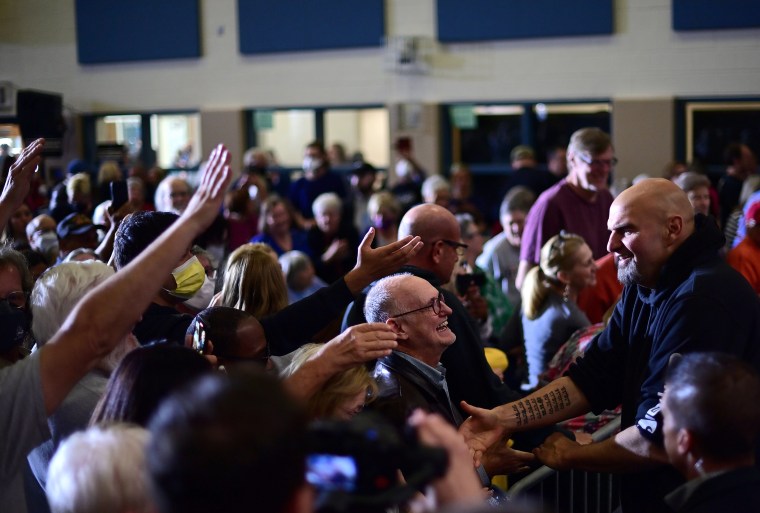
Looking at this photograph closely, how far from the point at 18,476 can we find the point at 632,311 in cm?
228

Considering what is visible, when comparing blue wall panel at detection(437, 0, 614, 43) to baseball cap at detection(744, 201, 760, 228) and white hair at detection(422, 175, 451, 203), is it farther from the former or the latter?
baseball cap at detection(744, 201, 760, 228)

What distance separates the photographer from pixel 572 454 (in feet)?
11.9

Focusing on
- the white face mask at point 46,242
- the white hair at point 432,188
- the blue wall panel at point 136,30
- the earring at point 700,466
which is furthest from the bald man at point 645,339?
the blue wall panel at point 136,30

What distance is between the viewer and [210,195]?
→ 8.38 ft

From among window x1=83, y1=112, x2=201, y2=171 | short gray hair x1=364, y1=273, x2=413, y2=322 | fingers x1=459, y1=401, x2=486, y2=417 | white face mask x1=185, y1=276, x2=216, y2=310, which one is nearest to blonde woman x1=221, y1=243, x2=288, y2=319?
white face mask x1=185, y1=276, x2=216, y2=310

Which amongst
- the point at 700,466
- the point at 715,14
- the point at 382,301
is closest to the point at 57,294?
the point at 382,301

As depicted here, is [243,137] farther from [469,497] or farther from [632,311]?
[469,497]

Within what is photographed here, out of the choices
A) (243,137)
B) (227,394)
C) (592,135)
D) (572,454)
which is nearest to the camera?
(227,394)

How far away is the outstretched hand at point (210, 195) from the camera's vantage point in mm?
2535

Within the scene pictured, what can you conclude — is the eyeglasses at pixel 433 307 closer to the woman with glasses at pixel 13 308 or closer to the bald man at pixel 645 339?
the bald man at pixel 645 339

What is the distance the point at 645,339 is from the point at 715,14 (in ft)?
28.2

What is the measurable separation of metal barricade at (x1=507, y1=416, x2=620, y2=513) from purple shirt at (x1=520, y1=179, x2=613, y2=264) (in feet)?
6.34

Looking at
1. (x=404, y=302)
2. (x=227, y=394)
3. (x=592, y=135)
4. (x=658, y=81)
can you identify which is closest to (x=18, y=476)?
(x=227, y=394)

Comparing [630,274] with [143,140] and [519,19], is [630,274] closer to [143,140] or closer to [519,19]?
[519,19]
